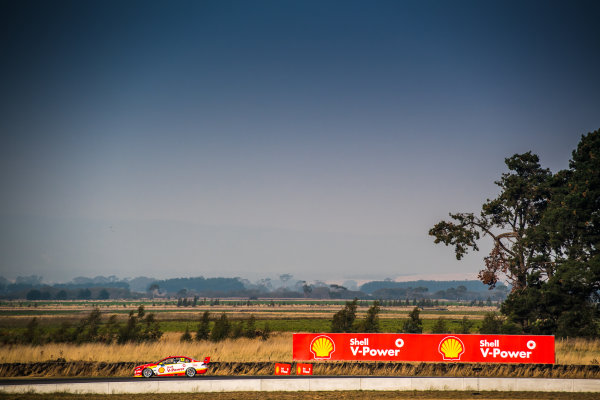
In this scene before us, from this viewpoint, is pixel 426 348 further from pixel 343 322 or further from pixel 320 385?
pixel 343 322

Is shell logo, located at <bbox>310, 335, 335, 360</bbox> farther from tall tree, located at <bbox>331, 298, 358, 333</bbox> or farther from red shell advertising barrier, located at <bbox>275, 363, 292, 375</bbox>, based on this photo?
tall tree, located at <bbox>331, 298, 358, 333</bbox>

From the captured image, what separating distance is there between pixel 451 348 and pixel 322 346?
768 centimetres

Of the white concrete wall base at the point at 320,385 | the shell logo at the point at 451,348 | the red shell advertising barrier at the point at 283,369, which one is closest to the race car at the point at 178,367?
the red shell advertising barrier at the point at 283,369

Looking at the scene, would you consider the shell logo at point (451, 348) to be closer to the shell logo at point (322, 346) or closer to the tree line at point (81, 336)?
the shell logo at point (322, 346)

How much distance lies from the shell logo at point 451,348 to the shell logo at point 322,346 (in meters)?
6.49

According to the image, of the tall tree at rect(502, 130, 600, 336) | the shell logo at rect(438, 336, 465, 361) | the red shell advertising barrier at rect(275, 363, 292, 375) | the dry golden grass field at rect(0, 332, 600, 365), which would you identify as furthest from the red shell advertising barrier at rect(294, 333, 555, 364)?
the tall tree at rect(502, 130, 600, 336)

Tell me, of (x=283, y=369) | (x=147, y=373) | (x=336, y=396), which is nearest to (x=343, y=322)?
(x=283, y=369)

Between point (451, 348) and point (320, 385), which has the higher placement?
point (451, 348)

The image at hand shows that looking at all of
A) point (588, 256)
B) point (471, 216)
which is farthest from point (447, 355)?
point (471, 216)

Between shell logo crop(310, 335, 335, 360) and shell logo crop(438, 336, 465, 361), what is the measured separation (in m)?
6.49

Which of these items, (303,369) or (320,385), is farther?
(303,369)

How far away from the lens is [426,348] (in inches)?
1331

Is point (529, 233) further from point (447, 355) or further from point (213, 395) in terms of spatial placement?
point (213, 395)

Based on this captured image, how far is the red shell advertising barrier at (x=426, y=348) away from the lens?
3353 cm
